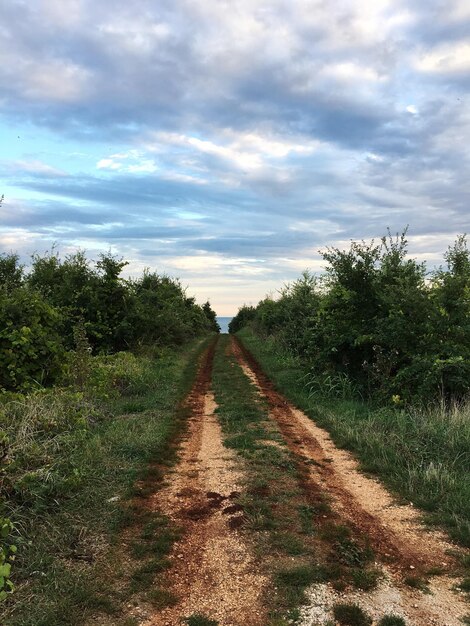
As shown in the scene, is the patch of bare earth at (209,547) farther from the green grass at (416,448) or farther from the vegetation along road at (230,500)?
the green grass at (416,448)

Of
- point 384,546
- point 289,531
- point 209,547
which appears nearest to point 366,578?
point 384,546

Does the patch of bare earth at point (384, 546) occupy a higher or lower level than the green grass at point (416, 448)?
lower

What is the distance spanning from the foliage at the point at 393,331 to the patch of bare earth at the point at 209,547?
177 inches

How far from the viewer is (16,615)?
10.6ft

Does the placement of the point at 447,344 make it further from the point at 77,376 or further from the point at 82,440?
the point at 77,376

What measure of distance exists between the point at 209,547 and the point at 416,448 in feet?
12.4

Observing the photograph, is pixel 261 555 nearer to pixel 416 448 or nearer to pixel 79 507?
pixel 79 507

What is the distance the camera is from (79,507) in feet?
16.1

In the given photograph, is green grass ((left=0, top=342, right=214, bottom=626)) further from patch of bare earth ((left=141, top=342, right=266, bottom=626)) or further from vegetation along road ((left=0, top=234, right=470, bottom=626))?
patch of bare earth ((left=141, top=342, right=266, bottom=626))

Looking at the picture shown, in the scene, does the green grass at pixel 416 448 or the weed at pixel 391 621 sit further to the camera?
the green grass at pixel 416 448

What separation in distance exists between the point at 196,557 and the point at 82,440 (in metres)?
3.18

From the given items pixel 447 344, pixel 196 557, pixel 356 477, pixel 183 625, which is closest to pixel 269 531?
pixel 196 557

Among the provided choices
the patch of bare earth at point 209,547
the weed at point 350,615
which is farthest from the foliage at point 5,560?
the weed at point 350,615

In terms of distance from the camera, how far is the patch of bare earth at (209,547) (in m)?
3.39
